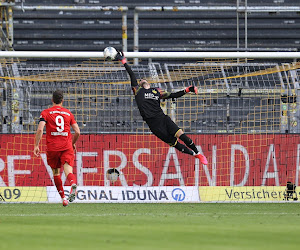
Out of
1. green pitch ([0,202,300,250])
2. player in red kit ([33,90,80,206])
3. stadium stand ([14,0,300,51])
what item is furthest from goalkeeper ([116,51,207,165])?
stadium stand ([14,0,300,51])

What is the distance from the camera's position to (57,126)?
1092 cm

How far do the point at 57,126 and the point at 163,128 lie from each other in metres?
2.45

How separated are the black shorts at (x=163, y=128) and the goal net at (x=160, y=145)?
2.45 m

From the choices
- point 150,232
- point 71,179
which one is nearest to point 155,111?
point 71,179

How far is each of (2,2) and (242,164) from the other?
930cm

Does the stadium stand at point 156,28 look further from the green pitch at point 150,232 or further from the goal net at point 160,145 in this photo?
the green pitch at point 150,232

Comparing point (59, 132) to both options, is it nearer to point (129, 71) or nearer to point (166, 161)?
point (129, 71)

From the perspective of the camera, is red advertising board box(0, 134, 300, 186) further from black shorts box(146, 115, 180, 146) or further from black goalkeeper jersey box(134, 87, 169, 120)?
black goalkeeper jersey box(134, 87, 169, 120)

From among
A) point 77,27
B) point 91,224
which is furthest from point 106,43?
point 91,224

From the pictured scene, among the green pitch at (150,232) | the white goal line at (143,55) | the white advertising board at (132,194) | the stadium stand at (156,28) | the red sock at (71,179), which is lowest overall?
the white advertising board at (132,194)

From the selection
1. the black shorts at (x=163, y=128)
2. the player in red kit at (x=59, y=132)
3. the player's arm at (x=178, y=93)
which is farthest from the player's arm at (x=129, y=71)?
the player in red kit at (x=59, y=132)

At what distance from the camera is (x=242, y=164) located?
15391 millimetres

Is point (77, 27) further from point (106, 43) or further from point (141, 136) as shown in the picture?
point (141, 136)

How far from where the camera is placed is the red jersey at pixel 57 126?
10883mm
